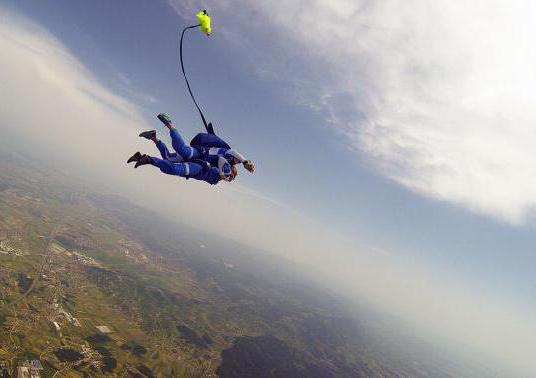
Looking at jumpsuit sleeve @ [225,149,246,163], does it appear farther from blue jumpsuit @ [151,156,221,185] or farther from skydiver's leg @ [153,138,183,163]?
skydiver's leg @ [153,138,183,163]

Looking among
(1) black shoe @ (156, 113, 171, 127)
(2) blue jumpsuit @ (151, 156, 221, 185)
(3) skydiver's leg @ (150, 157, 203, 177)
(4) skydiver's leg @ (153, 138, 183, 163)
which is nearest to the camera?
(3) skydiver's leg @ (150, 157, 203, 177)

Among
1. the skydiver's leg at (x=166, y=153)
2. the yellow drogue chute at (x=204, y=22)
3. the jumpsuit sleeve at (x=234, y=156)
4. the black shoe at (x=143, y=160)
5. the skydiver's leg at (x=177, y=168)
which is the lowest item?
the black shoe at (x=143, y=160)

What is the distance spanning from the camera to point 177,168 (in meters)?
10.6

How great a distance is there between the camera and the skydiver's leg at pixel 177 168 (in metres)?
9.91

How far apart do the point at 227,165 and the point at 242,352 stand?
187085 millimetres

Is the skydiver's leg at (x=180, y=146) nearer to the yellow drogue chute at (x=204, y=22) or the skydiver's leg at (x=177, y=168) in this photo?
the skydiver's leg at (x=177, y=168)

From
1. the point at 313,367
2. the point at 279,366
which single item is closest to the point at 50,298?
the point at 279,366

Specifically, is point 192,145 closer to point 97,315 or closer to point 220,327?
point 97,315

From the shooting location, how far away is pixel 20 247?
174 m

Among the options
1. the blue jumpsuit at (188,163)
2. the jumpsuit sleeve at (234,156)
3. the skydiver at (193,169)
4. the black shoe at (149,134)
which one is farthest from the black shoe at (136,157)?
the jumpsuit sleeve at (234,156)

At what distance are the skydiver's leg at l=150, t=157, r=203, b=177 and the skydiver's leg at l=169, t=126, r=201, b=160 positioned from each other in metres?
0.34

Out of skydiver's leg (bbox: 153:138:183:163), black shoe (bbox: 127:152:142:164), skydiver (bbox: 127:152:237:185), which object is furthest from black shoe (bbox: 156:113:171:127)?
black shoe (bbox: 127:152:142:164)

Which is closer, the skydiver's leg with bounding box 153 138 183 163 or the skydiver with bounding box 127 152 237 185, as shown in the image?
the skydiver with bounding box 127 152 237 185

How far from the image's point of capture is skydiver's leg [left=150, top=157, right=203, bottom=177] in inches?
390
